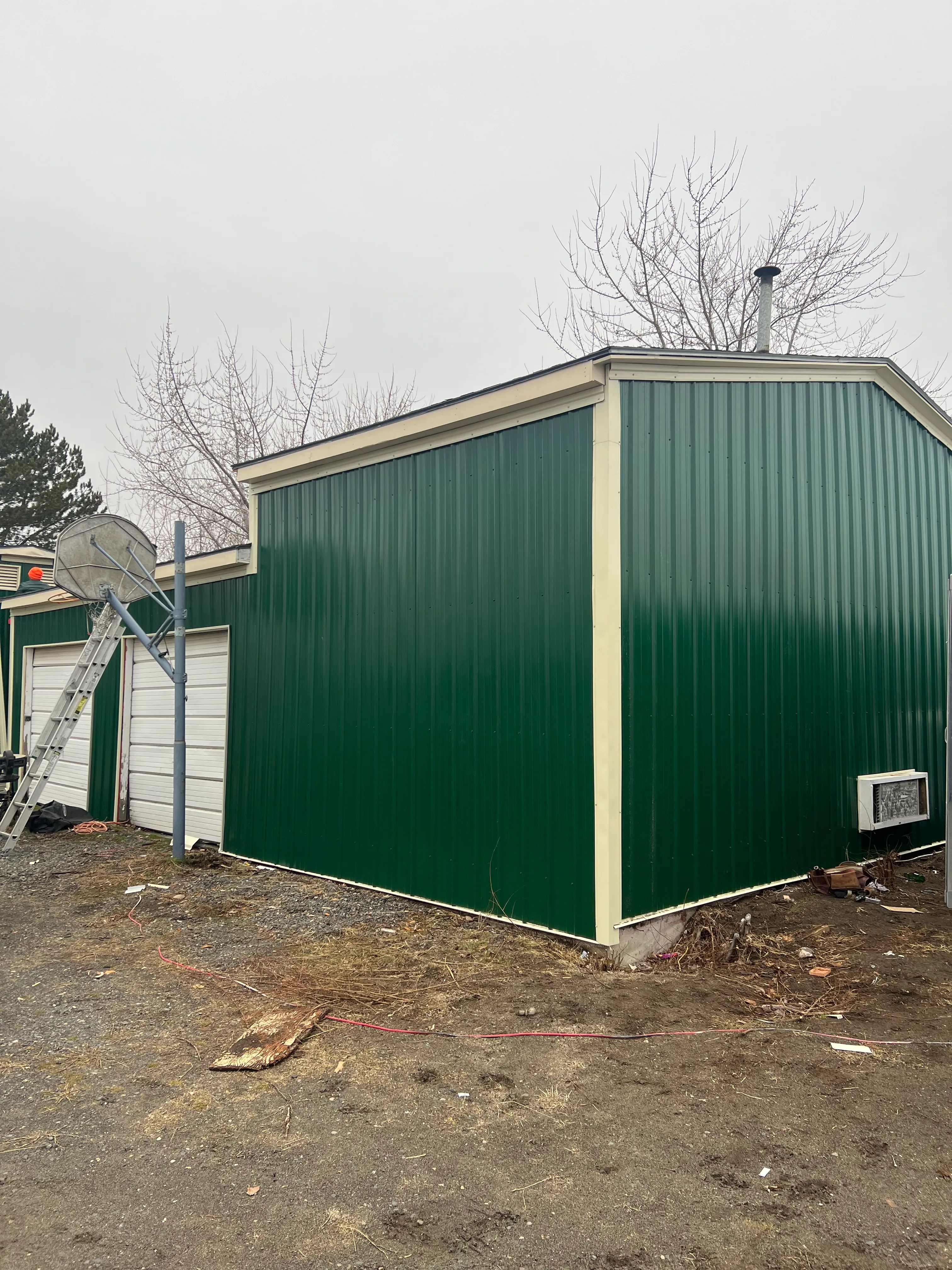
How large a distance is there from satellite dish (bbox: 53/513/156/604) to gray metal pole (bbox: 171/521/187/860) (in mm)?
564

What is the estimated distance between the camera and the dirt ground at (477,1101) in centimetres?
258

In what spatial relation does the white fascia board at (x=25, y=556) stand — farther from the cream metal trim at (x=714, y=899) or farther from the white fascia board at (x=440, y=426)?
the cream metal trim at (x=714, y=899)

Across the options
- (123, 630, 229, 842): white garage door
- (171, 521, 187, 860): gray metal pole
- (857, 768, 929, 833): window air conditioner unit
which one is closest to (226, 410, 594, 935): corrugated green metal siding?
(123, 630, 229, 842): white garage door

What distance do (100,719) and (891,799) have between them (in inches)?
364

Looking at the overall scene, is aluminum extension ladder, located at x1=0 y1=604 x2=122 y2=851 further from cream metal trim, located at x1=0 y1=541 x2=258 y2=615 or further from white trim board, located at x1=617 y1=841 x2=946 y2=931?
white trim board, located at x1=617 y1=841 x2=946 y2=931

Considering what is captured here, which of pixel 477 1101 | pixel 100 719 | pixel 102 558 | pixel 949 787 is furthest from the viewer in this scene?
pixel 100 719

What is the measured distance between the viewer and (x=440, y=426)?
6.56 metres

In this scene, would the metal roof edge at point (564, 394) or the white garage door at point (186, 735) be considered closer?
the metal roof edge at point (564, 394)

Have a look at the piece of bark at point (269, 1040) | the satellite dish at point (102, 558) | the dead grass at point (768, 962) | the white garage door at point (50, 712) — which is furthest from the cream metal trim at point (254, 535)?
the dead grass at point (768, 962)

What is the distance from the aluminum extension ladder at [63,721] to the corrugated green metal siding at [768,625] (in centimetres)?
607

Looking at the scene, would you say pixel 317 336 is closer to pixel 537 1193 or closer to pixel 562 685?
pixel 562 685

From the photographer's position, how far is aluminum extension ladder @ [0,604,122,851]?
29.9 ft

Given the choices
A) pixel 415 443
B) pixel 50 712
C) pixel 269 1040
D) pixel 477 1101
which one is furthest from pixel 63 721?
pixel 477 1101

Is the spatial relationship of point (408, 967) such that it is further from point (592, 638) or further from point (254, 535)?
point (254, 535)
